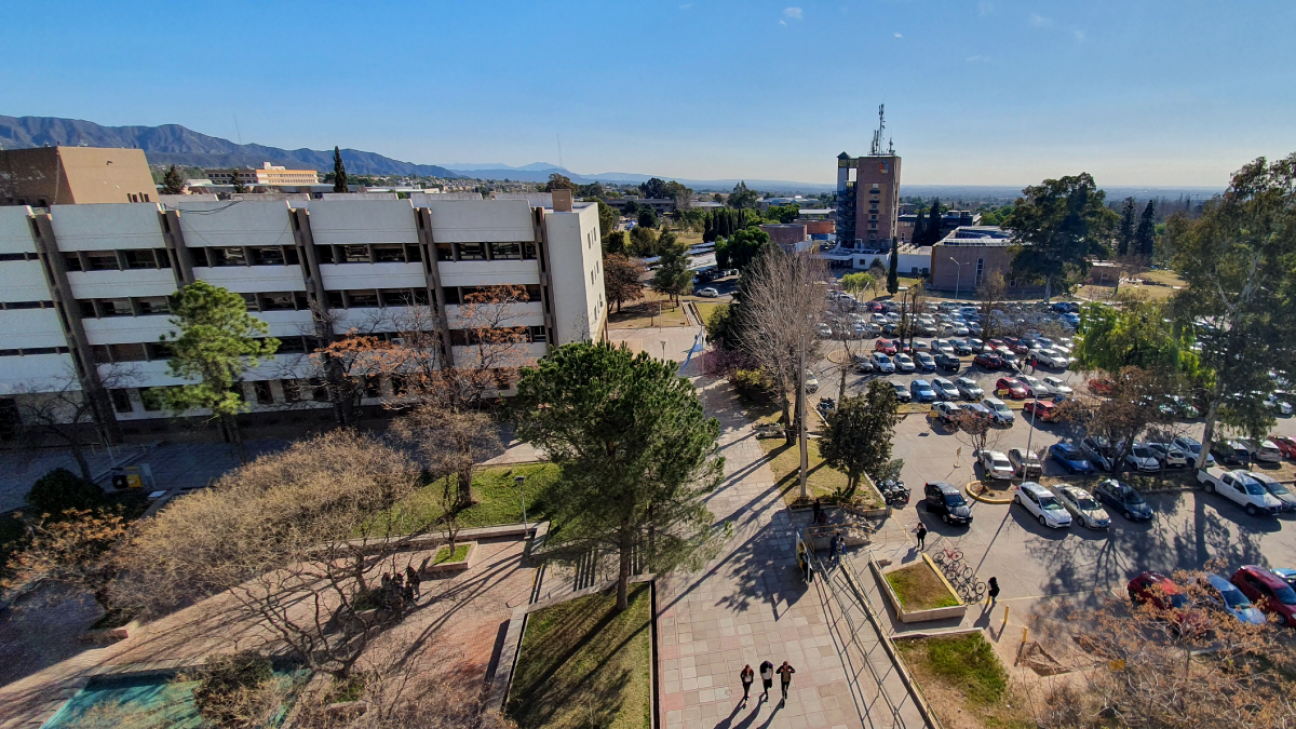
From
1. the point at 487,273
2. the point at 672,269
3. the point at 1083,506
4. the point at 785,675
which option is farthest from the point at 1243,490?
the point at 672,269

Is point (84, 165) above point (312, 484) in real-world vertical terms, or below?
above

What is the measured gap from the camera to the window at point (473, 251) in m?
30.2

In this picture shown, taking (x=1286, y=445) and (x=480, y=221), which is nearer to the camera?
(x=1286, y=445)

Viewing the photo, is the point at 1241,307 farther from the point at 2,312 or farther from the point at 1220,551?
the point at 2,312

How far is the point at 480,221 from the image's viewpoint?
96.0 feet

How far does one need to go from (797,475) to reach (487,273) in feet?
63.0

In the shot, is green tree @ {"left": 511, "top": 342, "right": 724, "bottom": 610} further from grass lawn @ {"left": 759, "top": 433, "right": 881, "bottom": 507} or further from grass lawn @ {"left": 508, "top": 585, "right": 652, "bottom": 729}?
grass lawn @ {"left": 759, "top": 433, "right": 881, "bottom": 507}

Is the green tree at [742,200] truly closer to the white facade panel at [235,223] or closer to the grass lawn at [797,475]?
the grass lawn at [797,475]

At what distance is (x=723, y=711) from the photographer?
13430mm

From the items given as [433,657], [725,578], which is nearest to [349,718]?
[433,657]

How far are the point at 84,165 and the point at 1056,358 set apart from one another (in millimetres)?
62063

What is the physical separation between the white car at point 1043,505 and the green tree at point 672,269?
4080cm

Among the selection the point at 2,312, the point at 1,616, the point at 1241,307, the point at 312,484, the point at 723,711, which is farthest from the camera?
the point at 2,312

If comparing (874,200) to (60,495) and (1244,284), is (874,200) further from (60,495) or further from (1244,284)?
(60,495)
